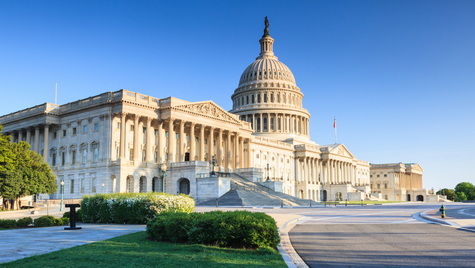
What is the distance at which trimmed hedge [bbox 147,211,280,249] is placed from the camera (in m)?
16.4

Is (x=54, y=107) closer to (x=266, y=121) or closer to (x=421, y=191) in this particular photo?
(x=266, y=121)

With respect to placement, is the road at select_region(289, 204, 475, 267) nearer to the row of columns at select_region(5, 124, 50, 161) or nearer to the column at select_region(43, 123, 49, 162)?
the column at select_region(43, 123, 49, 162)

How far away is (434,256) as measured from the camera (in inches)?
613

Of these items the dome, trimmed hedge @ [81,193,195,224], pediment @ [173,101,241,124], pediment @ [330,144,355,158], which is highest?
the dome

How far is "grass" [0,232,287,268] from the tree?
42899 millimetres

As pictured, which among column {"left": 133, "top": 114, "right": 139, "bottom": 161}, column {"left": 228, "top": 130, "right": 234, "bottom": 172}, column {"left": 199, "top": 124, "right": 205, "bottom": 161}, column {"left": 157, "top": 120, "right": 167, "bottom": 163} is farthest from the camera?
column {"left": 228, "top": 130, "right": 234, "bottom": 172}

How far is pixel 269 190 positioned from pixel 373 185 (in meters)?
118

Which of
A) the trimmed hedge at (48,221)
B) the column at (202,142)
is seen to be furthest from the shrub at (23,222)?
the column at (202,142)

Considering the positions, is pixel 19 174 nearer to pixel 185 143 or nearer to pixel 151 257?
pixel 185 143

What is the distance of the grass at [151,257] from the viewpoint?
12891 mm

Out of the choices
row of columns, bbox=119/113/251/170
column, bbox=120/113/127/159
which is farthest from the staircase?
column, bbox=120/113/127/159

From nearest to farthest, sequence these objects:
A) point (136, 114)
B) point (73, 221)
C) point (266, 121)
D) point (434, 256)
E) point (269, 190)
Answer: point (434, 256)
point (73, 221)
point (136, 114)
point (269, 190)
point (266, 121)

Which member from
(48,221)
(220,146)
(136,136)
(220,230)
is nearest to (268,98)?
(220,146)

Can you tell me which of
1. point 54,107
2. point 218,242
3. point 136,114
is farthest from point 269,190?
point 218,242
